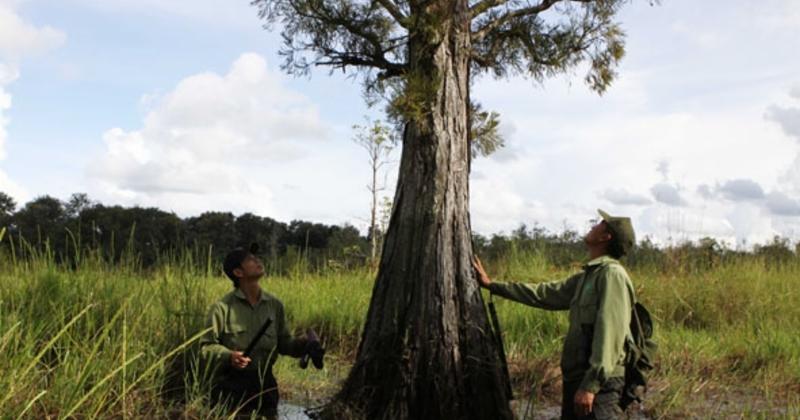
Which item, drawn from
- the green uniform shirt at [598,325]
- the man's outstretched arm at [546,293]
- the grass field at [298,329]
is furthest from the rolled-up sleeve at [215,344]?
the green uniform shirt at [598,325]

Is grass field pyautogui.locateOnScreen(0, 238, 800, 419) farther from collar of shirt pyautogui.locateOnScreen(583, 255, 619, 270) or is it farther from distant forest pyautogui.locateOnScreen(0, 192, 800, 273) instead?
collar of shirt pyautogui.locateOnScreen(583, 255, 619, 270)

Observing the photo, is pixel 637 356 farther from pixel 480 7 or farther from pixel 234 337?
pixel 480 7

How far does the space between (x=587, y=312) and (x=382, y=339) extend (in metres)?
1.54

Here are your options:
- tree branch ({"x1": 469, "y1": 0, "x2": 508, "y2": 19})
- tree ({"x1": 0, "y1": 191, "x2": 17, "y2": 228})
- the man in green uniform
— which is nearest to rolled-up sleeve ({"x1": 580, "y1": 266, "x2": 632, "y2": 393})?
the man in green uniform

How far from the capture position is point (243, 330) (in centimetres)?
535

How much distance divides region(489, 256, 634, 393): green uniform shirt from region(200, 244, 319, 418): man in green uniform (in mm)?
1739

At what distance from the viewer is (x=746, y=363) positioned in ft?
25.4

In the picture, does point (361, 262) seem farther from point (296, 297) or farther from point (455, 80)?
point (455, 80)

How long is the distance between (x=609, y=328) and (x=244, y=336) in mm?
2307

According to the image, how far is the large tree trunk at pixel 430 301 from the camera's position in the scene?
18.0 feet

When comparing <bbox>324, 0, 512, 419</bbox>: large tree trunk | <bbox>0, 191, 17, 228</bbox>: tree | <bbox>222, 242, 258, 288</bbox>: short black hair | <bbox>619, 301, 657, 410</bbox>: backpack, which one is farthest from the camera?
<bbox>0, 191, 17, 228</bbox>: tree

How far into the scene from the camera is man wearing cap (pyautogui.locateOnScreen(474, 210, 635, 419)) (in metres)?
4.38

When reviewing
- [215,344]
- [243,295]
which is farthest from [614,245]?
[215,344]

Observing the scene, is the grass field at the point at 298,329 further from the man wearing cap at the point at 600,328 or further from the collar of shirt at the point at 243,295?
the man wearing cap at the point at 600,328
